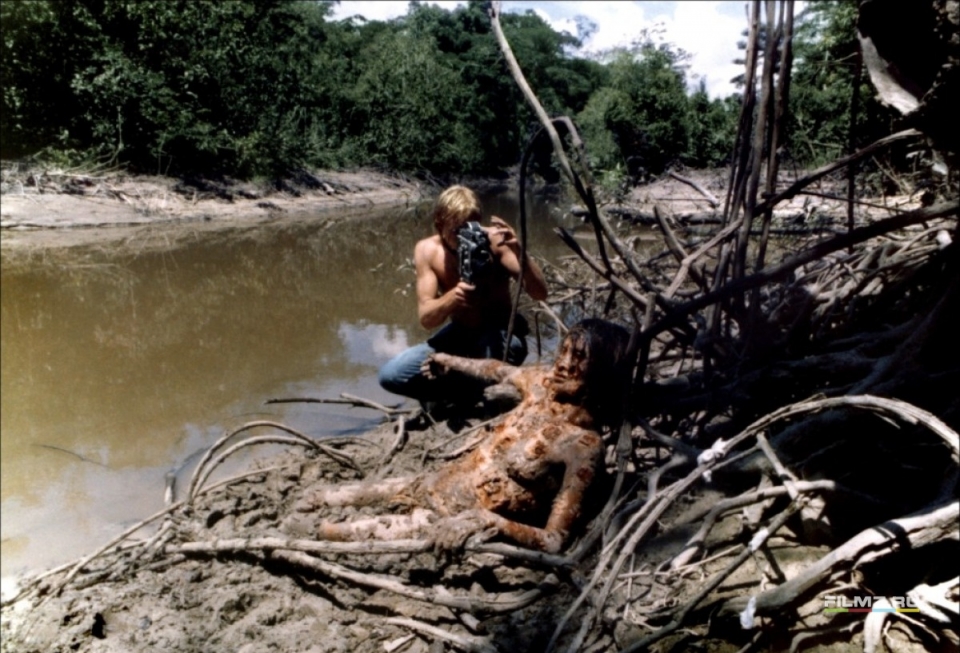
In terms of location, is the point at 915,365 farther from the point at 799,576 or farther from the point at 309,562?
the point at 309,562

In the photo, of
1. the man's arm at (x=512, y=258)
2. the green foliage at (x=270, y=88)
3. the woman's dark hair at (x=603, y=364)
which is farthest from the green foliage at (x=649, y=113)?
the woman's dark hair at (x=603, y=364)

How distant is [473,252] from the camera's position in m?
3.31

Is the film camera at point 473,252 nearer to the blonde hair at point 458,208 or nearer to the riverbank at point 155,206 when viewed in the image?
the blonde hair at point 458,208

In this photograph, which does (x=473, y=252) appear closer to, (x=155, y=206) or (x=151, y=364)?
(x=151, y=364)

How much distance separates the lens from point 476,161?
19516 mm

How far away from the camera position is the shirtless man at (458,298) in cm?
345

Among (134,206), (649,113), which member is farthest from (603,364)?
(134,206)

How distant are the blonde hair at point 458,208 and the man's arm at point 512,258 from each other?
12 cm

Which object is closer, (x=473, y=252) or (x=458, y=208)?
(x=473, y=252)

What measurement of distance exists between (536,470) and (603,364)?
1.46 ft

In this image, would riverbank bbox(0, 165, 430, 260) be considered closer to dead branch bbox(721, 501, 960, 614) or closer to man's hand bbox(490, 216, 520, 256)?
man's hand bbox(490, 216, 520, 256)

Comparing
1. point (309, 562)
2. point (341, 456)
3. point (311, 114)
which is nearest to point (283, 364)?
point (341, 456)

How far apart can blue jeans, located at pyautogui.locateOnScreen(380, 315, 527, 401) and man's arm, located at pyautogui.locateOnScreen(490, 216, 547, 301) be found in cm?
36

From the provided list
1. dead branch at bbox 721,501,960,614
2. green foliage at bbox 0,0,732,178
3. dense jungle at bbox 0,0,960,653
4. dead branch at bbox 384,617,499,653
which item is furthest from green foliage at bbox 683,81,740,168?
dead branch at bbox 384,617,499,653
